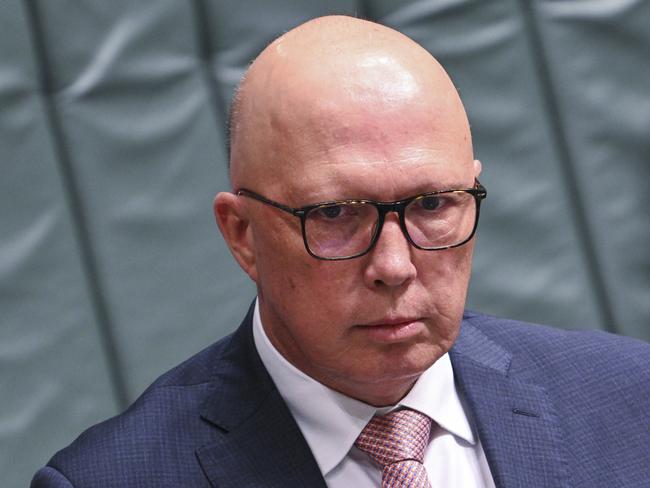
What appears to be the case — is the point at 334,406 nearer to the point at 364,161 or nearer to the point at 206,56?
the point at 364,161

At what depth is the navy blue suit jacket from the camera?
50.6 inches

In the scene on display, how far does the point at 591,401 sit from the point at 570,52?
825mm

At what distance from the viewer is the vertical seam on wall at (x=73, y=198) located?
180 centimetres

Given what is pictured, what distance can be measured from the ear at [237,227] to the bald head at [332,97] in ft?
0.09

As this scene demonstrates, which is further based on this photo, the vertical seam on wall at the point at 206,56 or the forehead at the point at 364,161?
the vertical seam on wall at the point at 206,56

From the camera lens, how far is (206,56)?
6.24ft

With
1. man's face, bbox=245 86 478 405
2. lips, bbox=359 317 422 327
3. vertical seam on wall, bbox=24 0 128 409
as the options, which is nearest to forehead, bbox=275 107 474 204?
man's face, bbox=245 86 478 405

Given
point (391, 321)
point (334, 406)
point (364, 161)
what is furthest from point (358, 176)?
point (334, 406)

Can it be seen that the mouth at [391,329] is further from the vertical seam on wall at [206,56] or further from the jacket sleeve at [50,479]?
the vertical seam on wall at [206,56]

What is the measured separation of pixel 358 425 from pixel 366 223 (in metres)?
0.24

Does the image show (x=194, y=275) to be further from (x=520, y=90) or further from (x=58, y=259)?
(x=520, y=90)

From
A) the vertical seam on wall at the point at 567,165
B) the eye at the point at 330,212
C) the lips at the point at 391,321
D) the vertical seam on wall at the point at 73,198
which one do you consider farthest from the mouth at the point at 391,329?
the vertical seam on wall at the point at 567,165

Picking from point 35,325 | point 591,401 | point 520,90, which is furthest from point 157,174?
point 591,401

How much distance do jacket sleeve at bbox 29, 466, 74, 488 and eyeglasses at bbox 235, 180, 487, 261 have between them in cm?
38
